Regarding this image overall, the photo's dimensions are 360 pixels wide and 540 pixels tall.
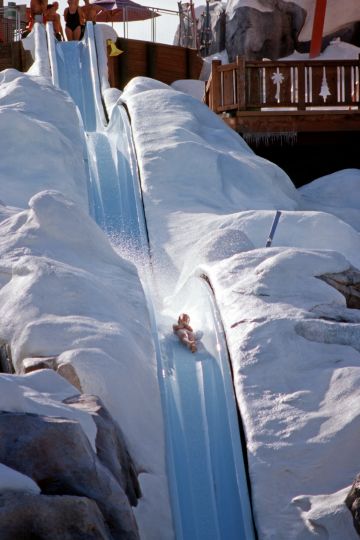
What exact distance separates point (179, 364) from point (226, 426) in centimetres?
89

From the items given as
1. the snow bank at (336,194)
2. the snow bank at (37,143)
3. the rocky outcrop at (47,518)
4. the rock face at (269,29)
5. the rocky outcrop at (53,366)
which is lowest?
the snow bank at (336,194)

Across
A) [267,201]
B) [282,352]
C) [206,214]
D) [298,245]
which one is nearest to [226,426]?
[282,352]

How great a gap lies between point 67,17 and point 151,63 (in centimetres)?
177

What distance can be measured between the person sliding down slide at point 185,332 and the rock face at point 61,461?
3105 millimetres

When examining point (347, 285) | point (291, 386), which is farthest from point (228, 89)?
point (291, 386)

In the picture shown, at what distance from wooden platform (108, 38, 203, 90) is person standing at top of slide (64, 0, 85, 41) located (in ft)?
2.08

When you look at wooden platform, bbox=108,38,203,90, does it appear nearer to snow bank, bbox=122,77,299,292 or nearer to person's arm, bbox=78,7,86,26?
person's arm, bbox=78,7,86,26

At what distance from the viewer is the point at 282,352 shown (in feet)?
23.7

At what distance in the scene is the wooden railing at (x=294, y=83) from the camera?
14.8 meters

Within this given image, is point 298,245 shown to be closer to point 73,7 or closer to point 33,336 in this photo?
point 33,336

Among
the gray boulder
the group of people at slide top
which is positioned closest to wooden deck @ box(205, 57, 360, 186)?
the group of people at slide top

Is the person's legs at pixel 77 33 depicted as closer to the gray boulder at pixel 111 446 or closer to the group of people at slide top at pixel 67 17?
the group of people at slide top at pixel 67 17

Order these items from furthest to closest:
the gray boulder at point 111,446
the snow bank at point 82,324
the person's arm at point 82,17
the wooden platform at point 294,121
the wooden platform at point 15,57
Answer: the person's arm at point 82,17 < the wooden platform at point 15,57 < the wooden platform at point 294,121 < the snow bank at point 82,324 < the gray boulder at point 111,446

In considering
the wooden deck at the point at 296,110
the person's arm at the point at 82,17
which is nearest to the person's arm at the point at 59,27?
the person's arm at the point at 82,17
